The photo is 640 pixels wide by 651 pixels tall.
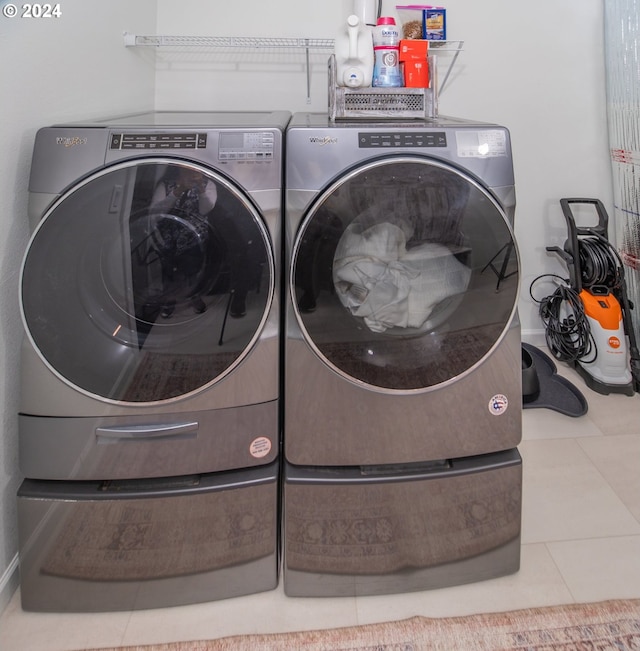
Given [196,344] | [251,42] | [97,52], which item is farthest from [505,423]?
[251,42]

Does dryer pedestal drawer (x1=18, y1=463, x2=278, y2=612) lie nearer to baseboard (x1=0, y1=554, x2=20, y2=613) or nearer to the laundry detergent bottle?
baseboard (x1=0, y1=554, x2=20, y2=613)

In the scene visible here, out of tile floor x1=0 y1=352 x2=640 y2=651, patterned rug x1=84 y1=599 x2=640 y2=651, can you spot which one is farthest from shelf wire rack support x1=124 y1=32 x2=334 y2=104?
patterned rug x1=84 y1=599 x2=640 y2=651

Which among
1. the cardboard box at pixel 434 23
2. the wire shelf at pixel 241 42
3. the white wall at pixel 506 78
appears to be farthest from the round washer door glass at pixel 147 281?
the cardboard box at pixel 434 23

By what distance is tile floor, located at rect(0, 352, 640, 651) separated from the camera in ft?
4.15

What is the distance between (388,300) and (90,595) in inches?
40.2

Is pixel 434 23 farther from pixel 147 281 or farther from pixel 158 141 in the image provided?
pixel 147 281

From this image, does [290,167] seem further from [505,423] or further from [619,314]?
[619,314]

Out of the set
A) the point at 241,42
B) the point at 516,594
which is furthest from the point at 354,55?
the point at 516,594

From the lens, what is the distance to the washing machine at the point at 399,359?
1197mm

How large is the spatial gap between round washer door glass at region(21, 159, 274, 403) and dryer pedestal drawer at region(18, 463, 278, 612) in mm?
251

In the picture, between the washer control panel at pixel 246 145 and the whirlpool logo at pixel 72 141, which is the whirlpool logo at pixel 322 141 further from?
the whirlpool logo at pixel 72 141

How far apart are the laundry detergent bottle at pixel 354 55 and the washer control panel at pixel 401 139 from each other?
1.84 ft

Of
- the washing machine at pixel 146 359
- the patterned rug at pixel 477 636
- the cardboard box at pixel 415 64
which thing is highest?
the cardboard box at pixel 415 64

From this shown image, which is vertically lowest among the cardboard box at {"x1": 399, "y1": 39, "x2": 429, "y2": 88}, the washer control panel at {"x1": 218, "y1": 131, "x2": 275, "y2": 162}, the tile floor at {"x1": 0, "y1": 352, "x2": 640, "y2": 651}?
the tile floor at {"x1": 0, "y1": 352, "x2": 640, "y2": 651}
